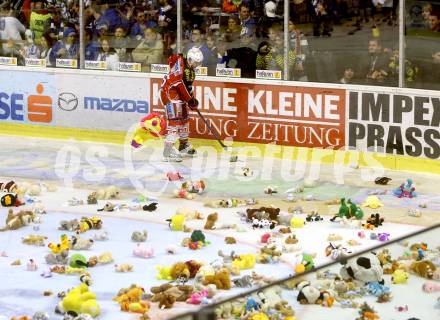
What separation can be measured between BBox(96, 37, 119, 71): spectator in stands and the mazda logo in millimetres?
632

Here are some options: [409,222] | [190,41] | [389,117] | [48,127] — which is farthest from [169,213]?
[48,127]

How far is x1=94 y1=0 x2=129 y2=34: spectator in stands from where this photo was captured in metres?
13.5

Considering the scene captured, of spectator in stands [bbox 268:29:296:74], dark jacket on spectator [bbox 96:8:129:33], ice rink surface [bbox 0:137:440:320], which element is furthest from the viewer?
dark jacket on spectator [bbox 96:8:129:33]

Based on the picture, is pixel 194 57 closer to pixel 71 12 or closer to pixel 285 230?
pixel 71 12

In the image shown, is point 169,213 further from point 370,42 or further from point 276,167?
point 370,42

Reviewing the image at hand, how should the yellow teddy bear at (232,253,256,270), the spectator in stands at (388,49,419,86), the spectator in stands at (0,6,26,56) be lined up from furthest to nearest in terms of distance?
the spectator in stands at (0,6,26,56) → the spectator in stands at (388,49,419,86) → the yellow teddy bear at (232,253,256,270)

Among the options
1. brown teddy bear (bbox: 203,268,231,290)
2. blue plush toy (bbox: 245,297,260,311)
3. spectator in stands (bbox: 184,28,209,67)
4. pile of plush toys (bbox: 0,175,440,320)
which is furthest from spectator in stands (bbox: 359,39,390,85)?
blue plush toy (bbox: 245,297,260,311)

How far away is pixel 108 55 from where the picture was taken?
13.6 meters

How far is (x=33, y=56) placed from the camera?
1423 cm

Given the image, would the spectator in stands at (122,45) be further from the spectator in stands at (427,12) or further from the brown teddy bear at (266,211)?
the brown teddy bear at (266,211)

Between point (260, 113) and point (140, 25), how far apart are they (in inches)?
81.2

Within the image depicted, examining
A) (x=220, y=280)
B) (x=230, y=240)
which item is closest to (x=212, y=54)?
(x=230, y=240)

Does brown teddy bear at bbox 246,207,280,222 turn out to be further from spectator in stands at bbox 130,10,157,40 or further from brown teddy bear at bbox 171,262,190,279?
spectator in stands at bbox 130,10,157,40

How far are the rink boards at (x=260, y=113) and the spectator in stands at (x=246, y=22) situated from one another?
1.86ft
